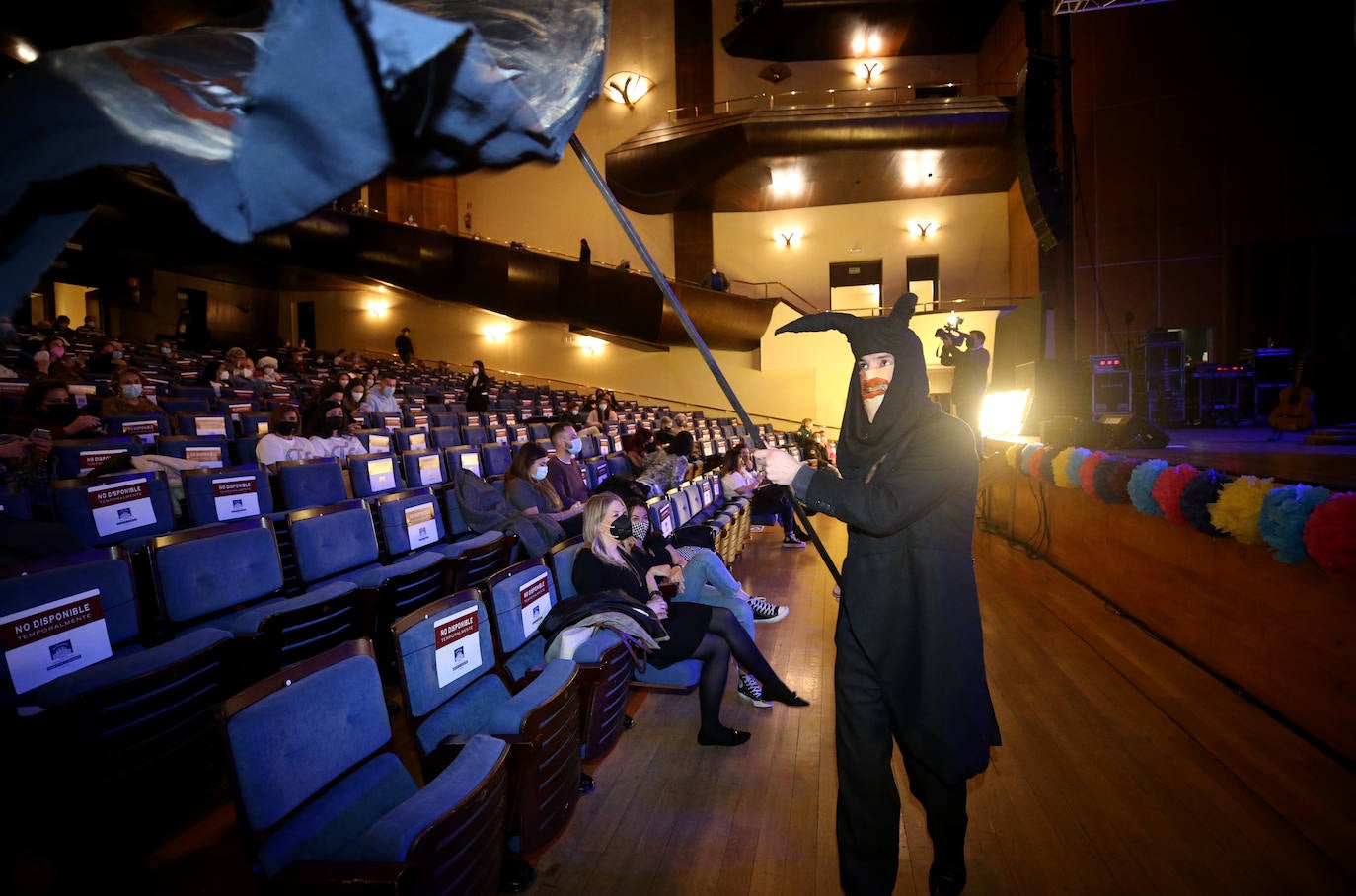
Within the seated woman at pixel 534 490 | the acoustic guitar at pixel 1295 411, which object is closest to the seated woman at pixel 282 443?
the seated woman at pixel 534 490

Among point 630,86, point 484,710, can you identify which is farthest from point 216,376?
point 630,86

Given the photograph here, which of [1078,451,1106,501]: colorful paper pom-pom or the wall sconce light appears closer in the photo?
[1078,451,1106,501]: colorful paper pom-pom

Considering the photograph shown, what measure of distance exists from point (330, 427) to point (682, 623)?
156 inches

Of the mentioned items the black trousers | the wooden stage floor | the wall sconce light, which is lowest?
the wooden stage floor

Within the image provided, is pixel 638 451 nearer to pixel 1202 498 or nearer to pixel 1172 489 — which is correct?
pixel 1172 489

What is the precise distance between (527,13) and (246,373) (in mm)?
9059

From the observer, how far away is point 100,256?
1409 cm

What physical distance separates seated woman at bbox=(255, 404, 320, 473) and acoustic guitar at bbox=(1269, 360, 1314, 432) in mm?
8933

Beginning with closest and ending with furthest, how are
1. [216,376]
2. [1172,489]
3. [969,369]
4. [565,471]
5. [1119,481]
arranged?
1. [1172,489]
2. [1119,481]
3. [565,471]
4. [969,369]
5. [216,376]

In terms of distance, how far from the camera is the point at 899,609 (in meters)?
1.61

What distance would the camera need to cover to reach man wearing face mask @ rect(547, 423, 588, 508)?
4633 millimetres

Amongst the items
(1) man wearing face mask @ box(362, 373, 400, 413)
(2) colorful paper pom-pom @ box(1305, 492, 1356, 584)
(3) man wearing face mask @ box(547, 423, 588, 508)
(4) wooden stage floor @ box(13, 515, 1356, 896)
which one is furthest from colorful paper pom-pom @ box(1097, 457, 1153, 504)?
(1) man wearing face mask @ box(362, 373, 400, 413)

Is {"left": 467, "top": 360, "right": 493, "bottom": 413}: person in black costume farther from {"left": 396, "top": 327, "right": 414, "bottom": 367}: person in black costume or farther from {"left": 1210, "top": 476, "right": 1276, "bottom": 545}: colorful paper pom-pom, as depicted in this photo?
{"left": 1210, "top": 476, "right": 1276, "bottom": 545}: colorful paper pom-pom

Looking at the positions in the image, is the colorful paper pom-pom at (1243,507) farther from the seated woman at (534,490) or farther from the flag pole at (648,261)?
the seated woman at (534,490)
